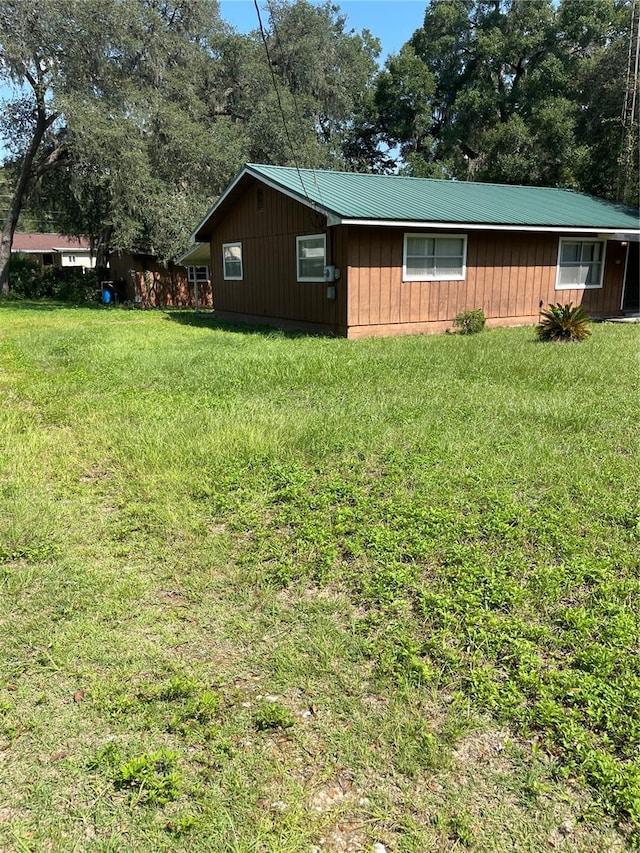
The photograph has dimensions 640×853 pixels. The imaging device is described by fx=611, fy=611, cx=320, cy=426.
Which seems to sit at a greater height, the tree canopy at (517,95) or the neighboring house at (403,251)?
the tree canopy at (517,95)

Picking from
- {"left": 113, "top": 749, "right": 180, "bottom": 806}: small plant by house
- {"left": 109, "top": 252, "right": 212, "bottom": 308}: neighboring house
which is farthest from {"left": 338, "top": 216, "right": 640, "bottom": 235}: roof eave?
{"left": 109, "top": 252, "right": 212, "bottom": 308}: neighboring house

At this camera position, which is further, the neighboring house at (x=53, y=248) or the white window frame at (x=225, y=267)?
the neighboring house at (x=53, y=248)

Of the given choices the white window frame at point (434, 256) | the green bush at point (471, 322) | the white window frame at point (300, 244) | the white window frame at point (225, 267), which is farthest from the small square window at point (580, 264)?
the white window frame at point (225, 267)

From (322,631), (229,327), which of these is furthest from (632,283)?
(322,631)

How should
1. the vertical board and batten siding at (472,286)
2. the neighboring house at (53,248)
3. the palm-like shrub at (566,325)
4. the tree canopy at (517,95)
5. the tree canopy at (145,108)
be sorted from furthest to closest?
the neighboring house at (53,248), the tree canopy at (517,95), the tree canopy at (145,108), the vertical board and batten siding at (472,286), the palm-like shrub at (566,325)

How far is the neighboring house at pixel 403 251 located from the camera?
40.4 ft

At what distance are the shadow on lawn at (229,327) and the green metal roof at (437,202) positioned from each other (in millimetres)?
2747

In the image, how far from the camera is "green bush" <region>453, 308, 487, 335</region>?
1308 centimetres

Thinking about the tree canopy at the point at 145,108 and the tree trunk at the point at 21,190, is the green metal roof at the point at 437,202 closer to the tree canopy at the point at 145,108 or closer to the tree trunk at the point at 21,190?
the tree canopy at the point at 145,108

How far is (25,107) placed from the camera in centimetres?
2139

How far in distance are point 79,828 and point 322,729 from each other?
89cm

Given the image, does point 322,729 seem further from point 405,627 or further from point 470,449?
point 470,449

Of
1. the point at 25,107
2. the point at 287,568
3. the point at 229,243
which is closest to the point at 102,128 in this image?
the point at 25,107

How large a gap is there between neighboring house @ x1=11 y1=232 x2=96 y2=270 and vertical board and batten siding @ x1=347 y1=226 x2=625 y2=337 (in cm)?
3458
